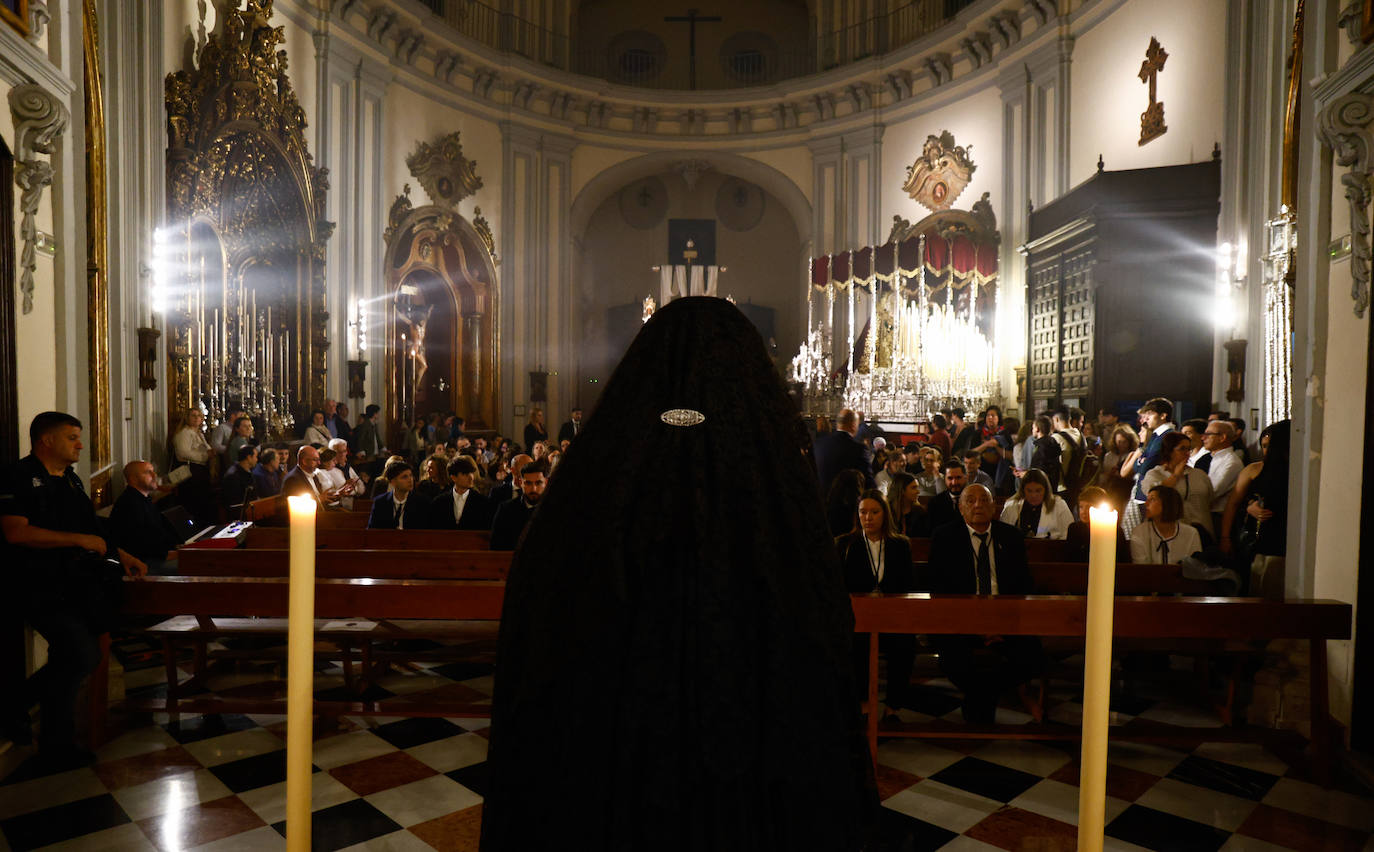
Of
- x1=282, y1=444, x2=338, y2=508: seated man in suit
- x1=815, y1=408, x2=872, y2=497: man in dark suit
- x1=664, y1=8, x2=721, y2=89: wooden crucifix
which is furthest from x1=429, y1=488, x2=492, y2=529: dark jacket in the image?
x1=664, y1=8, x2=721, y2=89: wooden crucifix

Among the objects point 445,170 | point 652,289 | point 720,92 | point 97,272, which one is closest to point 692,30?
point 720,92

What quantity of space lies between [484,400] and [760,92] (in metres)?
9.13

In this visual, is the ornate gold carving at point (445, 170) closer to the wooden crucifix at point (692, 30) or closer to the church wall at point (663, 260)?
the church wall at point (663, 260)

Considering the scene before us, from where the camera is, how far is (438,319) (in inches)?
691

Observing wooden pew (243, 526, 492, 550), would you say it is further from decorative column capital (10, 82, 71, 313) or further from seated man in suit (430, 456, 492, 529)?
decorative column capital (10, 82, 71, 313)

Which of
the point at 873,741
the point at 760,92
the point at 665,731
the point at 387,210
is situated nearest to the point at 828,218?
the point at 760,92

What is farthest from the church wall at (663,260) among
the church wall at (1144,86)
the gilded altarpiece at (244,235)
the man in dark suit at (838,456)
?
the man in dark suit at (838,456)

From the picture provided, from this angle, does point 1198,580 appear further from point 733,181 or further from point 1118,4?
point 733,181

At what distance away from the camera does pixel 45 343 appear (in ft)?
14.7

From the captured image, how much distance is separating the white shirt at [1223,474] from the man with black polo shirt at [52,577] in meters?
6.64

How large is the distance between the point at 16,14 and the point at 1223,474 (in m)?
7.48

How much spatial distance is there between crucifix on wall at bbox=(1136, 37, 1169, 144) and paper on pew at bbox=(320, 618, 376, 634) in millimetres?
11291

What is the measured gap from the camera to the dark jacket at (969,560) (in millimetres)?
4867

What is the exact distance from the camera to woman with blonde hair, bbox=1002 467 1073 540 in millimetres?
6309
